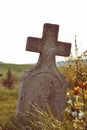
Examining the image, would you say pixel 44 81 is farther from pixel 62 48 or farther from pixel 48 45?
pixel 62 48

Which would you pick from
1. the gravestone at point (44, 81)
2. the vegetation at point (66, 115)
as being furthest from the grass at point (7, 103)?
the gravestone at point (44, 81)

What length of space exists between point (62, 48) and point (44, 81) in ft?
2.63

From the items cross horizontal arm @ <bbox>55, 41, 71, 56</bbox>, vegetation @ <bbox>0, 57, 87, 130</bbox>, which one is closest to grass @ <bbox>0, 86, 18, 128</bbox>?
vegetation @ <bbox>0, 57, 87, 130</bbox>

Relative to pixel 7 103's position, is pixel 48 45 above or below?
above

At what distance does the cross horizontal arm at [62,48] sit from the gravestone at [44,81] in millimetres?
25

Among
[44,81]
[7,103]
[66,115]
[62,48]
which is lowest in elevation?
[7,103]

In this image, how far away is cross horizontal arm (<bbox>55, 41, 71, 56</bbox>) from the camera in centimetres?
950

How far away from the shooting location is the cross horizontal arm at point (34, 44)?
9.24m

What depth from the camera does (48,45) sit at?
9367 mm

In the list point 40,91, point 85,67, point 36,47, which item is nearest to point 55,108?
A: point 40,91

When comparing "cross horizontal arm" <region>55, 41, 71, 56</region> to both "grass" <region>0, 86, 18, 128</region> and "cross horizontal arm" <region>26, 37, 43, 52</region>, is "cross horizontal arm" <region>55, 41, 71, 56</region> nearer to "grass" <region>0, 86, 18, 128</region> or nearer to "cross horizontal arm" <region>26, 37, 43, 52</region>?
"cross horizontal arm" <region>26, 37, 43, 52</region>

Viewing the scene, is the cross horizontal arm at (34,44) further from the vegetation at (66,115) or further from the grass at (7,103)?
the grass at (7,103)

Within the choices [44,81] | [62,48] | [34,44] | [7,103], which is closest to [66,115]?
[44,81]

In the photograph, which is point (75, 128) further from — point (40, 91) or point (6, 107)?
point (6, 107)
